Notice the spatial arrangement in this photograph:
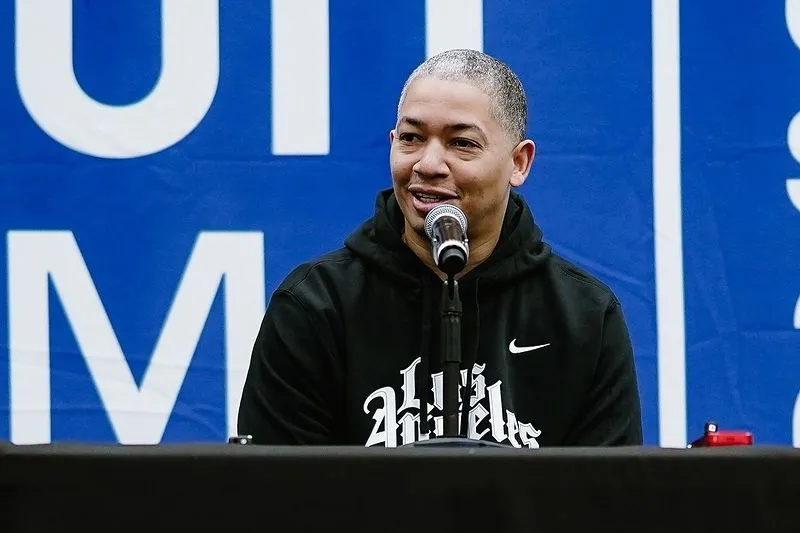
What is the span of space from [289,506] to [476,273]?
3.60 ft

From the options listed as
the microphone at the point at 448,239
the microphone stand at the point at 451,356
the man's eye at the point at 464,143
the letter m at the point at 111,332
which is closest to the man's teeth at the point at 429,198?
the man's eye at the point at 464,143

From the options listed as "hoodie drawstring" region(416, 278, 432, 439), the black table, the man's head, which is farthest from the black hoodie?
the black table

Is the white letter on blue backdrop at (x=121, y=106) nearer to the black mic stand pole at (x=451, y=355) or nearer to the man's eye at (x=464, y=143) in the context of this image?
the man's eye at (x=464, y=143)

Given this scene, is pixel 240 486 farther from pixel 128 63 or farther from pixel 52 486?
pixel 128 63

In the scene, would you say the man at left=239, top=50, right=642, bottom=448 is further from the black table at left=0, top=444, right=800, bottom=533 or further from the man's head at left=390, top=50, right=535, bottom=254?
the black table at left=0, top=444, right=800, bottom=533

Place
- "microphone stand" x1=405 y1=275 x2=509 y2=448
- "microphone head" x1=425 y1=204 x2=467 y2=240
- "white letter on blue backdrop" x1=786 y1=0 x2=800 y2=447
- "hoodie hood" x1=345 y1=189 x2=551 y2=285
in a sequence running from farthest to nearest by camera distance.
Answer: "white letter on blue backdrop" x1=786 y1=0 x2=800 y2=447 < "hoodie hood" x1=345 y1=189 x2=551 y2=285 < "microphone head" x1=425 y1=204 x2=467 y2=240 < "microphone stand" x1=405 y1=275 x2=509 y2=448

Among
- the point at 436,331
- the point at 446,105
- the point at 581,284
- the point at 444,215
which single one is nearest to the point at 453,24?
the point at 446,105

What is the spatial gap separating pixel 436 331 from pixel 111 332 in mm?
972

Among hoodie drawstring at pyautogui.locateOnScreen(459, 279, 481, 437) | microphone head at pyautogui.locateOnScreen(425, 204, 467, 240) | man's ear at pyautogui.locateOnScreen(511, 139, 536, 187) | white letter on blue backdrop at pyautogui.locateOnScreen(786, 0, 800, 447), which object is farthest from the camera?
white letter on blue backdrop at pyautogui.locateOnScreen(786, 0, 800, 447)

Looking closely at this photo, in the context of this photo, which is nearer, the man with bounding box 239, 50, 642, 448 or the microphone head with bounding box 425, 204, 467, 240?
the microphone head with bounding box 425, 204, 467, 240

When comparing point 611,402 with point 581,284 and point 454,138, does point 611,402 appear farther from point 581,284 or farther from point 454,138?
point 454,138

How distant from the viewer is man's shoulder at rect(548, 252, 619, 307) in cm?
248

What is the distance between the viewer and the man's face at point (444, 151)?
2367mm

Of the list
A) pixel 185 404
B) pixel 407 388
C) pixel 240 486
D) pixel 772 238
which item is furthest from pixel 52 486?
pixel 772 238
